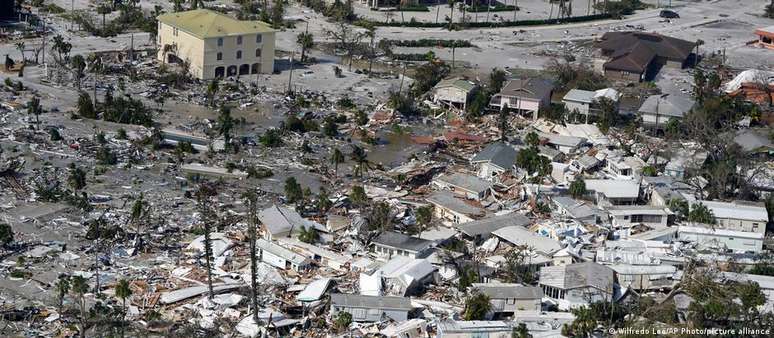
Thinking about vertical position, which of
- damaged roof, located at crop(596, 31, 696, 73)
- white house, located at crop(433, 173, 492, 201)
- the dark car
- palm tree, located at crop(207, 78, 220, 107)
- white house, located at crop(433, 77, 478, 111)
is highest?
the dark car

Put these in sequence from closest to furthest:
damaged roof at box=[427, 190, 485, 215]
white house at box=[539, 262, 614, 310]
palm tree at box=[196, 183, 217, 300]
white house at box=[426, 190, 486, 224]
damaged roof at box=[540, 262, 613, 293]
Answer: palm tree at box=[196, 183, 217, 300] → white house at box=[539, 262, 614, 310] → damaged roof at box=[540, 262, 613, 293] → white house at box=[426, 190, 486, 224] → damaged roof at box=[427, 190, 485, 215]

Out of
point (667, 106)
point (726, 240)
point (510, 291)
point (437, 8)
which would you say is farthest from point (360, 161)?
point (437, 8)

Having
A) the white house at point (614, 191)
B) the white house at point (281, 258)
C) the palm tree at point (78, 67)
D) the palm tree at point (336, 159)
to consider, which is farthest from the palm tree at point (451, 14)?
the white house at point (281, 258)

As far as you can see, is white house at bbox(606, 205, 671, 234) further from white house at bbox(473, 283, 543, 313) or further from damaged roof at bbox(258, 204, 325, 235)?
damaged roof at bbox(258, 204, 325, 235)

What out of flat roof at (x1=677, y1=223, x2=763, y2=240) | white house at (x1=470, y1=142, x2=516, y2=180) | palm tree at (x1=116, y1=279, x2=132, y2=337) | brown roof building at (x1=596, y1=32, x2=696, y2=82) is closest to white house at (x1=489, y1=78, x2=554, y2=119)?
white house at (x1=470, y1=142, x2=516, y2=180)

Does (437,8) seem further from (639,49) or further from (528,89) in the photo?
(528,89)

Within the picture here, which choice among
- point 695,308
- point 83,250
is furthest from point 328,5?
point 695,308
